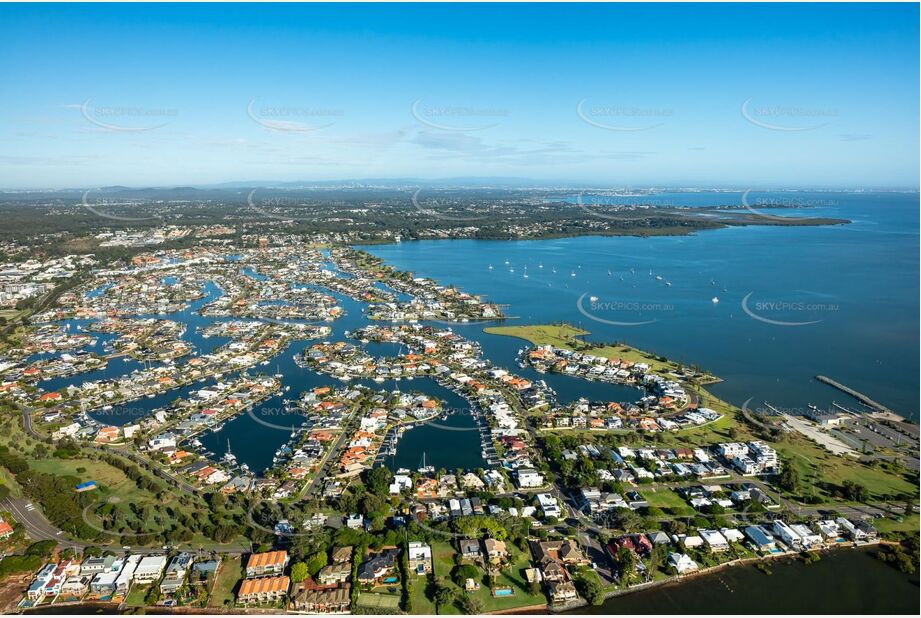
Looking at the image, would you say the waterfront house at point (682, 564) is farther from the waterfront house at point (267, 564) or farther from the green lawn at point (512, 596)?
the waterfront house at point (267, 564)


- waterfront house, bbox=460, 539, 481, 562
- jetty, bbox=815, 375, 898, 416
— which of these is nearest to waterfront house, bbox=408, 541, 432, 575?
waterfront house, bbox=460, 539, 481, 562

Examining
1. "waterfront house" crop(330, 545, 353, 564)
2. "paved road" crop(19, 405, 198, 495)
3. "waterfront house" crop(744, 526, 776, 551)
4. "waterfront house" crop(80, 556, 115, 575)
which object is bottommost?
"paved road" crop(19, 405, 198, 495)

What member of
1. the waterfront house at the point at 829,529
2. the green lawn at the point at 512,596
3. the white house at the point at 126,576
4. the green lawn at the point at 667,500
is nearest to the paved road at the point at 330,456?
the white house at the point at 126,576

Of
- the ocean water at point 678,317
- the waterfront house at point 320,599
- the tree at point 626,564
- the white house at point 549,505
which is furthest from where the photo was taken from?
the ocean water at point 678,317

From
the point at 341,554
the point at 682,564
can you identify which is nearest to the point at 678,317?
the point at 682,564

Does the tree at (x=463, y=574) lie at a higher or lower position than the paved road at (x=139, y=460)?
higher

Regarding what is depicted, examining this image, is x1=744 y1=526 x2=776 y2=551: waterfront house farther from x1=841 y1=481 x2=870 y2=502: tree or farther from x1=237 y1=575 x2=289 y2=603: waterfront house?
x1=237 y1=575 x2=289 y2=603: waterfront house
